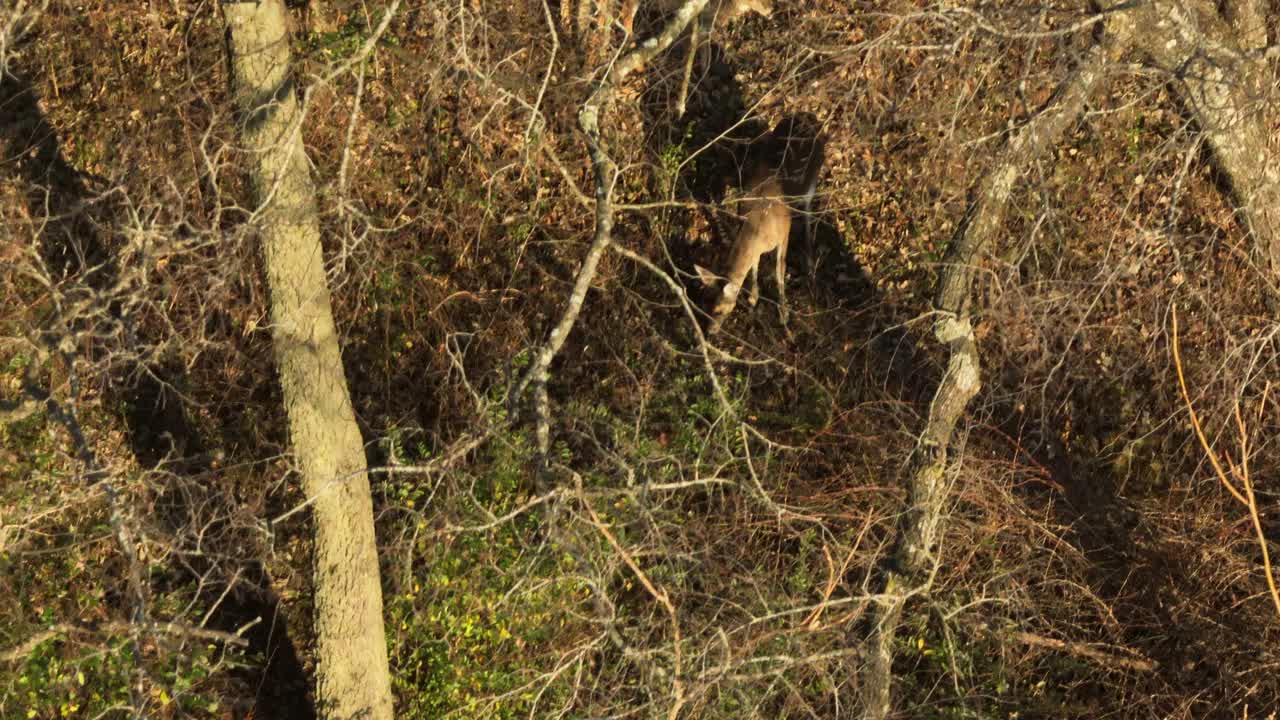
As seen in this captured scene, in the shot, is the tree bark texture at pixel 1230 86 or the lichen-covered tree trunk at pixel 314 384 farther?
the lichen-covered tree trunk at pixel 314 384

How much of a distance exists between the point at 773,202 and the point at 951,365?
7.44 feet

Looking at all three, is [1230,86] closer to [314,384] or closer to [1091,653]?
[1091,653]

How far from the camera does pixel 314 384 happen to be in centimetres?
761

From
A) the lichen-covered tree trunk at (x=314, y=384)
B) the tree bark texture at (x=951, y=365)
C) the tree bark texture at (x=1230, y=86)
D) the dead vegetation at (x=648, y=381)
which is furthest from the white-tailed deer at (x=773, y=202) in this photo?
the lichen-covered tree trunk at (x=314, y=384)

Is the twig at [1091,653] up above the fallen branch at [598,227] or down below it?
below

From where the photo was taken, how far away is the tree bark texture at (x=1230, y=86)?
7078 mm

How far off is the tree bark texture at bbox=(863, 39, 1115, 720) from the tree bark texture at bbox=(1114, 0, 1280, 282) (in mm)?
347

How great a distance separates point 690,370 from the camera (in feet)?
31.3

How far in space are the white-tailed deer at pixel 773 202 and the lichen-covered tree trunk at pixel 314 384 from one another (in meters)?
2.77

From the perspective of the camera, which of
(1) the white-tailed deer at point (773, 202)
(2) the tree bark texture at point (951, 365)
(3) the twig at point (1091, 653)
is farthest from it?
(1) the white-tailed deer at point (773, 202)

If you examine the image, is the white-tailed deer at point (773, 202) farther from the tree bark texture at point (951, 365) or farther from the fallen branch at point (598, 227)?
the fallen branch at point (598, 227)

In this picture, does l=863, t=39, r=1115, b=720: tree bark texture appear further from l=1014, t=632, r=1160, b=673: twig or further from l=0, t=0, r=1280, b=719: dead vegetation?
l=1014, t=632, r=1160, b=673: twig

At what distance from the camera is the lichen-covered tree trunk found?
7.33 m

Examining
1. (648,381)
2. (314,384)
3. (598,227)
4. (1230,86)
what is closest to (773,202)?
(648,381)
